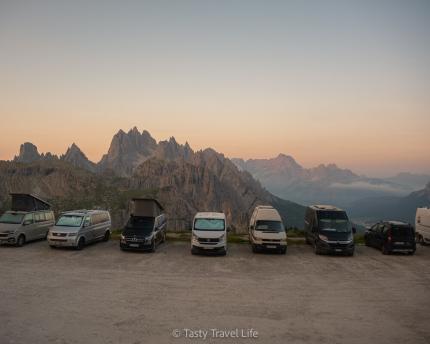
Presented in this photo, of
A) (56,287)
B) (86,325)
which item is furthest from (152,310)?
(56,287)

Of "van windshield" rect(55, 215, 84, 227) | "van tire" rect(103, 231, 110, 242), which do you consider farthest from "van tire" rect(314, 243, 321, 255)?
"van windshield" rect(55, 215, 84, 227)

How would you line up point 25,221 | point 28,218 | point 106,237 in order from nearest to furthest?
point 25,221 → point 28,218 → point 106,237

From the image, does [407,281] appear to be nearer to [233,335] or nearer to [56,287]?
[233,335]

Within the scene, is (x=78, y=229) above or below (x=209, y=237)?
above

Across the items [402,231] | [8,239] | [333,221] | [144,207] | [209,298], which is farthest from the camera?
[144,207]

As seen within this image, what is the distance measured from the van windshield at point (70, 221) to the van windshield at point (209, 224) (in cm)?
744

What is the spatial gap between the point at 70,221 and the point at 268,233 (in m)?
12.5

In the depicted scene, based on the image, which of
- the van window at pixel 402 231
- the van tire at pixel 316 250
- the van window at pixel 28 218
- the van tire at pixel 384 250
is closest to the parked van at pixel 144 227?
the van window at pixel 28 218

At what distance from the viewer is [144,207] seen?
27.1m

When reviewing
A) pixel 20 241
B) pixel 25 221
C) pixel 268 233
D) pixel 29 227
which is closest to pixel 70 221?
pixel 29 227

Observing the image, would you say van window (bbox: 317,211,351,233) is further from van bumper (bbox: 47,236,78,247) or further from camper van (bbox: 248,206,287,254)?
van bumper (bbox: 47,236,78,247)

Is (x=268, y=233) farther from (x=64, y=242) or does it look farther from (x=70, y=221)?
(x=70, y=221)

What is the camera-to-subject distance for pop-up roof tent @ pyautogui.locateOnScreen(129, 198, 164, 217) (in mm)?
26906

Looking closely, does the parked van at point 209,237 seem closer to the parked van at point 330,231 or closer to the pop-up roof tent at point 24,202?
the parked van at point 330,231
